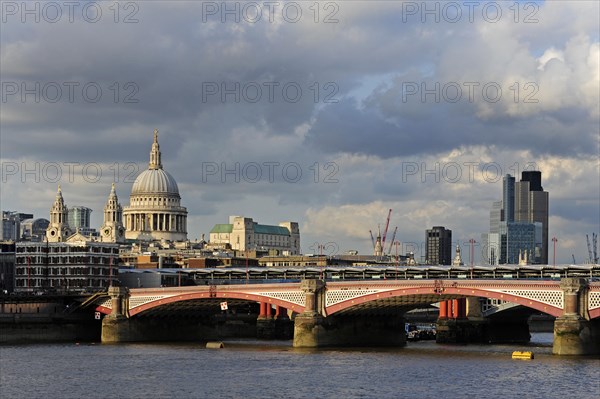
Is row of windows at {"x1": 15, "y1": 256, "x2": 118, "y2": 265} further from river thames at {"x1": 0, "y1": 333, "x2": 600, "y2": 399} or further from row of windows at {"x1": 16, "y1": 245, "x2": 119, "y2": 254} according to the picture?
river thames at {"x1": 0, "y1": 333, "x2": 600, "y2": 399}

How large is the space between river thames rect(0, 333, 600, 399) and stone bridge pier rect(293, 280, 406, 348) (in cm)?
250

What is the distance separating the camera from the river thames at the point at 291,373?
79.2 metres

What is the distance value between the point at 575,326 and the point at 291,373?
24.3 meters

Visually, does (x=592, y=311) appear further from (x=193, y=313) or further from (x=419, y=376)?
(x=193, y=313)

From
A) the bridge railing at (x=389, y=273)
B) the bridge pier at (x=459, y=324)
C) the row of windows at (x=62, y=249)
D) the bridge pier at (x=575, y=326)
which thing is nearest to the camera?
the bridge pier at (x=575, y=326)

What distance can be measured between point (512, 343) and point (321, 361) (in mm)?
38835

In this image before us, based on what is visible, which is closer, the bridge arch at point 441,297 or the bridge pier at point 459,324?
the bridge arch at point 441,297

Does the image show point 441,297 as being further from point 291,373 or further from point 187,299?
point 291,373

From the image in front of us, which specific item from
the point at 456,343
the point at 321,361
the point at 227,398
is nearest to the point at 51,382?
the point at 227,398

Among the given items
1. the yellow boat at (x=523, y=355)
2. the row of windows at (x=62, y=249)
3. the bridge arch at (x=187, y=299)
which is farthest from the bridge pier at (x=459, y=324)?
the row of windows at (x=62, y=249)

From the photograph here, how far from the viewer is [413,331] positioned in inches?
5620

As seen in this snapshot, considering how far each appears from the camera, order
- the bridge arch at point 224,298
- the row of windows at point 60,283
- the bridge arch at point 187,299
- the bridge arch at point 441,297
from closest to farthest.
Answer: the bridge arch at point 441,297 → the bridge arch at point 224,298 → the bridge arch at point 187,299 → the row of windows at point 60,283

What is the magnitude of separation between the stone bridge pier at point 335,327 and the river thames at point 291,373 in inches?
98.3

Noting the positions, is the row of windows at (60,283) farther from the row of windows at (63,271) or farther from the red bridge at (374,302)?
the red bridge at (374,302)
